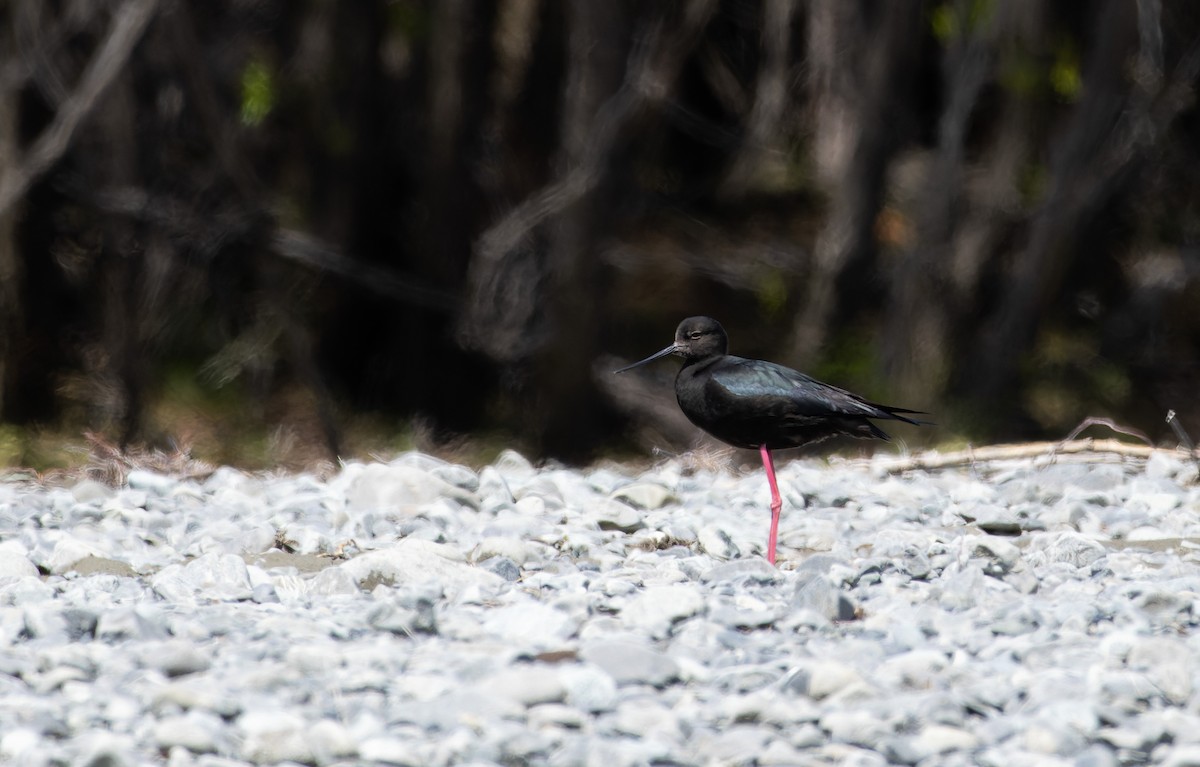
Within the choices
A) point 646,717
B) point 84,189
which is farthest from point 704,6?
point 646,717

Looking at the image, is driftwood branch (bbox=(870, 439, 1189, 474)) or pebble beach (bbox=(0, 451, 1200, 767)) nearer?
pebble beach (bbox=(0, 451, 1200, 767))

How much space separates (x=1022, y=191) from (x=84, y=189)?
5860 millimetres

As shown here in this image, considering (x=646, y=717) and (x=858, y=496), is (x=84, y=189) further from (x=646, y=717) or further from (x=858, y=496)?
(x=646, y=717)

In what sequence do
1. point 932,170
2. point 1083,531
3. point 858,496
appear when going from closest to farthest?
point 1083,531
point 858,496
point 932,170

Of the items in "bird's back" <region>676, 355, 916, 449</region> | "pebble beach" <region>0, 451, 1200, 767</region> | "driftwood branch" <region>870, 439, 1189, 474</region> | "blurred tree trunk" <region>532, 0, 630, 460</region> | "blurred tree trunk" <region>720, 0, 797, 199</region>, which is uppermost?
"blurred tree trunk" <region>720, 0, 797, 199</region>

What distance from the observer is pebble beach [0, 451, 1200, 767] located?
2.76 metres

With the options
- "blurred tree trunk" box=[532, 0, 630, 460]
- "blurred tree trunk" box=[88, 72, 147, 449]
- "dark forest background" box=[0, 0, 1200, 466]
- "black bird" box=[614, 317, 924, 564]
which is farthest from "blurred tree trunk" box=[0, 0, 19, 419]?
"black bird" box=[614, 317, 924, 564]

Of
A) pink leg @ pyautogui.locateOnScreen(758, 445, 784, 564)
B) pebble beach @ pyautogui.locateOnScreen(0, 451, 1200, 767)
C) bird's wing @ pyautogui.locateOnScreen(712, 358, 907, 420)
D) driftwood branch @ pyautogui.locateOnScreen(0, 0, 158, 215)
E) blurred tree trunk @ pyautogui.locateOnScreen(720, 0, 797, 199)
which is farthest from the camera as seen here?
blurred tree trunk @ pyautogui.locateOnScreen(720, 0, 797, 199)

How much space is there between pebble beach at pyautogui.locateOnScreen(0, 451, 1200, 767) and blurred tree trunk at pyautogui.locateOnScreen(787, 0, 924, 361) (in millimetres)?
3894

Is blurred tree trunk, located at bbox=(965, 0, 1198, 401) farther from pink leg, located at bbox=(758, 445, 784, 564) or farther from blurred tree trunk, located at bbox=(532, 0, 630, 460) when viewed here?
pink leg, located at bbox=(758, 445, 784, 564)

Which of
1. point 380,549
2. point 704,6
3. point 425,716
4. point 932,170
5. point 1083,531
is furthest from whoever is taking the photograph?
point 704,6

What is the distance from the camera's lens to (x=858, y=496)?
530 centimetres

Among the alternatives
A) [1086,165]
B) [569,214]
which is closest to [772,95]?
[569,214]

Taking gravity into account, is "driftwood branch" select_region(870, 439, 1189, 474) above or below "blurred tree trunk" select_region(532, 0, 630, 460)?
below
